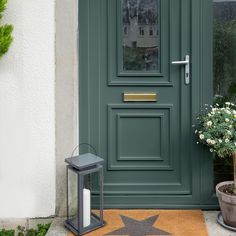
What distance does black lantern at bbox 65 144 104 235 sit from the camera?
132 inches

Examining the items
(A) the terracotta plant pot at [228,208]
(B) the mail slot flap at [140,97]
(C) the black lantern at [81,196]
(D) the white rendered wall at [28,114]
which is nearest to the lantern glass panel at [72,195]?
(C) the black lantern at [81,196]

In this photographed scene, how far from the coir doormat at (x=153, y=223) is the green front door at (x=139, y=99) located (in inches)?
4.5

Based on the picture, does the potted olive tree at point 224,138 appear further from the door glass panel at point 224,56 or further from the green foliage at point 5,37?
the green foliage at point 5,37

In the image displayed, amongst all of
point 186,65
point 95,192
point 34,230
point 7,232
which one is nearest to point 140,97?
point 186,65

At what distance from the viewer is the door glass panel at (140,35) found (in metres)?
3.82

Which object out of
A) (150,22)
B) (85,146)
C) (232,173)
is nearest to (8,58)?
(85,146)

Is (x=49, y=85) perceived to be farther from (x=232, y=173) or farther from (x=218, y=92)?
(x=232, y=173)

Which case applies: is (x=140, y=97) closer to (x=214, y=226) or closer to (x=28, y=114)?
(x=28, y=114)

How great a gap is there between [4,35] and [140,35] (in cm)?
115

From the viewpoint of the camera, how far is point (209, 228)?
345 cm

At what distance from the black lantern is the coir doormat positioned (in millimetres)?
77

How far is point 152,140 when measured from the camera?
12.7 ft

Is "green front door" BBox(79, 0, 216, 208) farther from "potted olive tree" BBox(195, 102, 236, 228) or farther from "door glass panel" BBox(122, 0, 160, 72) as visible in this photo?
"potted olive tree" BBox(195, 102, 236, 228)

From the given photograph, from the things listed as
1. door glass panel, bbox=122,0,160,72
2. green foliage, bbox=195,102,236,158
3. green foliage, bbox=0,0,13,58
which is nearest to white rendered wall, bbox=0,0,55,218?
green foliage, bbox=0,0,13,58
